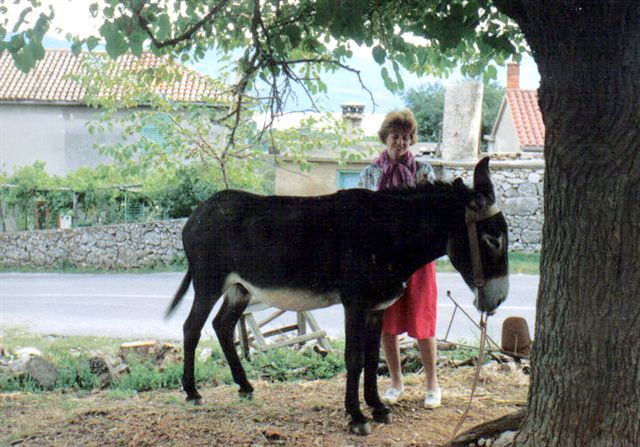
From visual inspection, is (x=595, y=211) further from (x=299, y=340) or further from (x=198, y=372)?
(x=299, y=340)

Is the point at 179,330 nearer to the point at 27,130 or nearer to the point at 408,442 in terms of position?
the point at 408,442

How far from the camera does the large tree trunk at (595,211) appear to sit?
334cm

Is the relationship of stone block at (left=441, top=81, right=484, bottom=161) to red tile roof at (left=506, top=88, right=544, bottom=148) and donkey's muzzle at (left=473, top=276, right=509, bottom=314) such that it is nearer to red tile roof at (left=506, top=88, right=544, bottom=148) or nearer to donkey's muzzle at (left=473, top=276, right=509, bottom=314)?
red tile roof at (left=506, top=88, right=544, bottom=148)

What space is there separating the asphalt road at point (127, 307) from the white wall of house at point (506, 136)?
16916 mm

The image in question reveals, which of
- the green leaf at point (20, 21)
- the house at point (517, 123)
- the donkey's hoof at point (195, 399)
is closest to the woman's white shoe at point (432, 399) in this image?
the donkey's hoof at point (195, 399)

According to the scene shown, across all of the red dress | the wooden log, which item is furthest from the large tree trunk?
the red dress

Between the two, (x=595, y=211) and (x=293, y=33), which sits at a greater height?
(x=293, y=33)

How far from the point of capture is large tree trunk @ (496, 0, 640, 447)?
3.34m

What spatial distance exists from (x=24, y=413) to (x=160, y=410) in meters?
1.11

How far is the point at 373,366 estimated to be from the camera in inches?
196

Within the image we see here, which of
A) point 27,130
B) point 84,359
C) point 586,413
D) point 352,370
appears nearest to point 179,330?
point 84,359

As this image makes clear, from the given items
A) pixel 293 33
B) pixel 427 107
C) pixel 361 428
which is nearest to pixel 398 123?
pixel 293 33

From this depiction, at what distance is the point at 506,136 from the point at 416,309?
30.2m

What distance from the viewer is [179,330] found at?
10617 mm
